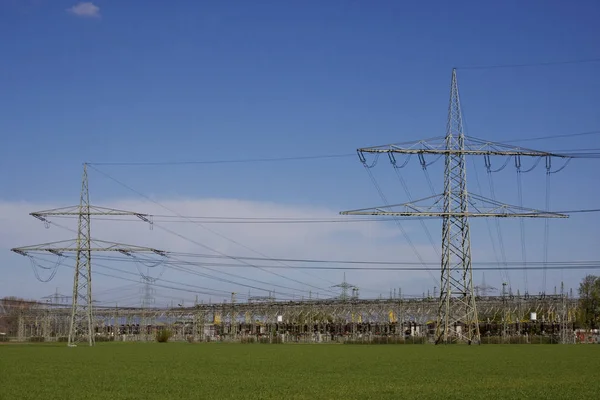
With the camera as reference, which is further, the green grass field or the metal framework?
the metal framework

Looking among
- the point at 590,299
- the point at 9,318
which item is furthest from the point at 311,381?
the point at 9,318

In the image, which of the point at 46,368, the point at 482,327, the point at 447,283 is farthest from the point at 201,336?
the point at 46,368

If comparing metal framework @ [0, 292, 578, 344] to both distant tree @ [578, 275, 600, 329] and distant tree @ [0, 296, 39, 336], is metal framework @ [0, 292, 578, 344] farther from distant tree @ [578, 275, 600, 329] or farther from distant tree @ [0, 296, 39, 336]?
distant tree @ [0, 296, 39, 336]

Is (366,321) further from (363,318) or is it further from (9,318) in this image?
(9,318)

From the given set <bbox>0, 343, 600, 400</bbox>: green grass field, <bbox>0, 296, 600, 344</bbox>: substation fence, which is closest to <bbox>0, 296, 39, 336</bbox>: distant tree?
<bbox>0, 296, 600, 344</bbox>: substation fence

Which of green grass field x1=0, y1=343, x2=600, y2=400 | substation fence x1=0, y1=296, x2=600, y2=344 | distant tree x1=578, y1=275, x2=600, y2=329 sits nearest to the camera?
green grass field x1=0, y1=343, x2=600, y2=400

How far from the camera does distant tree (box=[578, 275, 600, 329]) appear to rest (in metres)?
100

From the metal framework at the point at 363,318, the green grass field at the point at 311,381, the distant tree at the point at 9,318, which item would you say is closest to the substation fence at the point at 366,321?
the metal framework at the point at 363,318

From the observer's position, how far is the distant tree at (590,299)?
10038 cm

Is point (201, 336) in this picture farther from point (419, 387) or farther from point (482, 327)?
point (419, 387)

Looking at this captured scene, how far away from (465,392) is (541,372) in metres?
9.13

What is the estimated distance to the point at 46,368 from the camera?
96.9 ft

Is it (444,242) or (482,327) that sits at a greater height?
(444,242)

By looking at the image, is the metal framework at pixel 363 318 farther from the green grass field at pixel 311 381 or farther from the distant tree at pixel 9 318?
the green grass field at pixel 311 381
